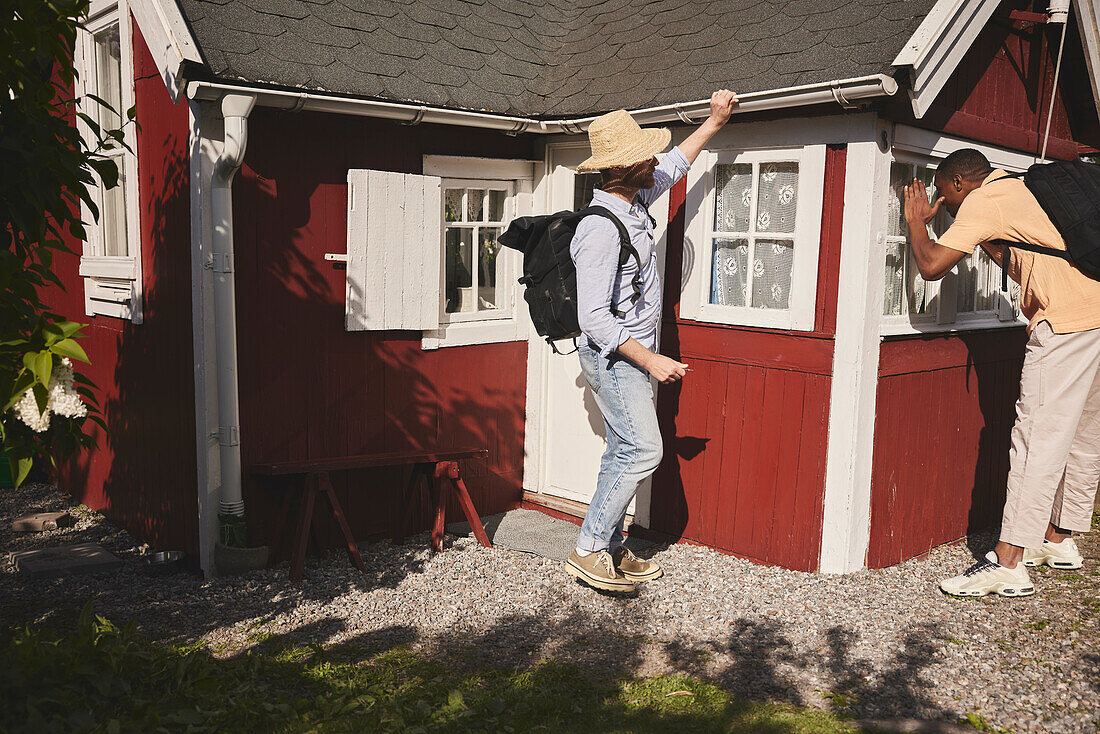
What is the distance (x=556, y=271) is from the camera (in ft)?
16.2

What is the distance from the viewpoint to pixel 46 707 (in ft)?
11.3

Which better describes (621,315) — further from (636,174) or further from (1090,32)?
(1090,32)

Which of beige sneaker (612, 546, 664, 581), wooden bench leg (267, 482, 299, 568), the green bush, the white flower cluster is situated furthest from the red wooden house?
the white flower cluster

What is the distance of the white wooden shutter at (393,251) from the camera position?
5.71 metres

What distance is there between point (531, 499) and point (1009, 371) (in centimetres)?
352

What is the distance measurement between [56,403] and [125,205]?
3.82m

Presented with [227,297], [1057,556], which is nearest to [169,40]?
[227,297]

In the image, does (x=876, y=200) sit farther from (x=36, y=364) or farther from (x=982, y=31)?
(x=36, y=364)

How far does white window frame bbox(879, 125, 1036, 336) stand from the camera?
206 inches

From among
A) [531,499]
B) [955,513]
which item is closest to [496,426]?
[531,499]

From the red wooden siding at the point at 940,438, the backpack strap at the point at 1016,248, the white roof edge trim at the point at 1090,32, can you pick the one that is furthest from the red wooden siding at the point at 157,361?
the white roof edge trim at the point at 1090,32

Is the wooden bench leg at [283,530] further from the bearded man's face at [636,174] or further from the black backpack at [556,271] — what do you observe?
the bearded man's face at [636,174]

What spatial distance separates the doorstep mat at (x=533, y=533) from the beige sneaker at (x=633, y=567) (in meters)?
0.50

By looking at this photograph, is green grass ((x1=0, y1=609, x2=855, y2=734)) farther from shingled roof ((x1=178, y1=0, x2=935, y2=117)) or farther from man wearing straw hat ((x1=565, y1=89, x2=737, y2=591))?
shingled roof ((x1=178, y1=0, x2=935, y2=117))
